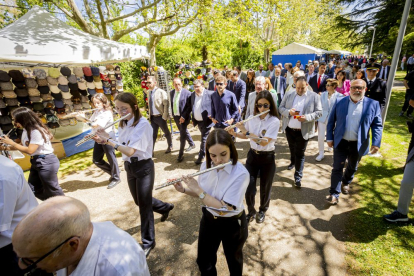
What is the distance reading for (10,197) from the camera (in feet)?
5.79

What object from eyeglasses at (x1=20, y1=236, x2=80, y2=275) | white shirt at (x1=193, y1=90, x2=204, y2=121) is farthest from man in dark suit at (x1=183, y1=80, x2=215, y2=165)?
eyeglasses at (x1=20, y1=236, x2=80, y2=275)

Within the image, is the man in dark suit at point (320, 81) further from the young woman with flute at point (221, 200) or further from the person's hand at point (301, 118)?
the young woman with flute at point (221, 200)

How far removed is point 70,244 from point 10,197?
3.70 feet

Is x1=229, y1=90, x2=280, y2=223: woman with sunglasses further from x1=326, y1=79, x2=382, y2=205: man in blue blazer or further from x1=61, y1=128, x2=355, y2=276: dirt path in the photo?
x1=326, y1=79, x2=382, y2=205: man in blue blazer

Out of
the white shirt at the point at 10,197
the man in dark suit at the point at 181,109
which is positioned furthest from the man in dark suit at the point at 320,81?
the white shirt at the point at 10,197

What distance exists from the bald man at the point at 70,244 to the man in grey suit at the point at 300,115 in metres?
3.74

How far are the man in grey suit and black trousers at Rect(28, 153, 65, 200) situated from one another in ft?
14.1

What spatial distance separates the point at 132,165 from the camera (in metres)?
2.86

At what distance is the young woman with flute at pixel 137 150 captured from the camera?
2.72 meters

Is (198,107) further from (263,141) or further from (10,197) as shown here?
(10,197)

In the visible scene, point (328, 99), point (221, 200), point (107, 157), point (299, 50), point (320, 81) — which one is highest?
point (299, 50)

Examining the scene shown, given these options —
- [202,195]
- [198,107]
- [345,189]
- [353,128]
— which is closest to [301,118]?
[353,128]

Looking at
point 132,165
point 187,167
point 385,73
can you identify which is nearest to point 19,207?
point 132,165

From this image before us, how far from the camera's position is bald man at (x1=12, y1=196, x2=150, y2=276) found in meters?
1.02
